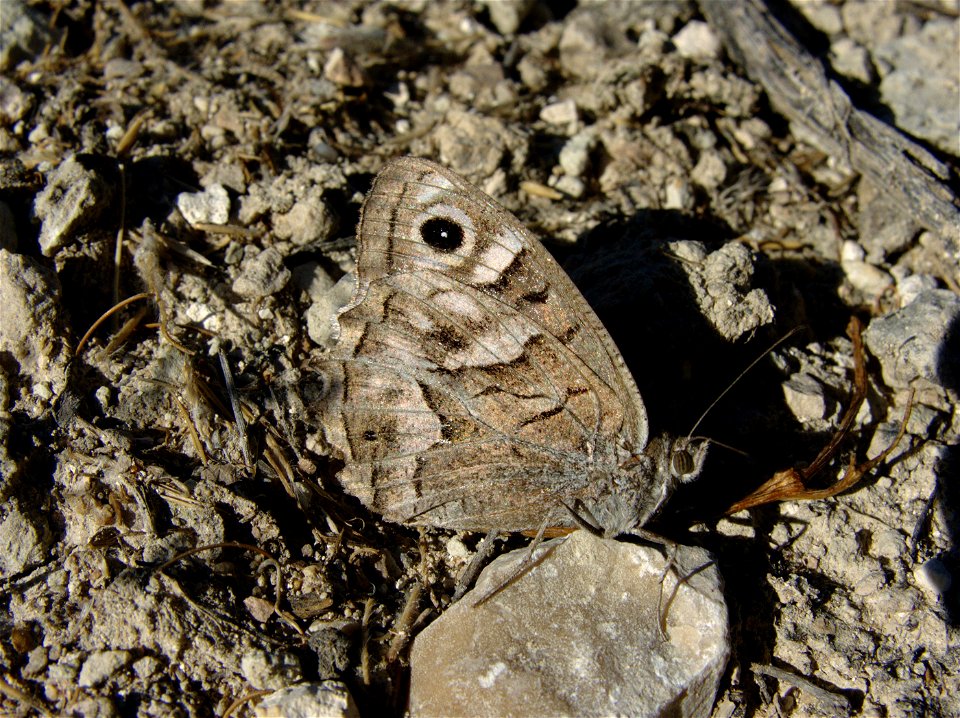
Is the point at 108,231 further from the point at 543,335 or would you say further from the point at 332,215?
the point at 543,335

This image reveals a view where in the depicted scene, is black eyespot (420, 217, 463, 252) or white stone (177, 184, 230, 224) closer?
black eyespot (420, 217, 463, 252)

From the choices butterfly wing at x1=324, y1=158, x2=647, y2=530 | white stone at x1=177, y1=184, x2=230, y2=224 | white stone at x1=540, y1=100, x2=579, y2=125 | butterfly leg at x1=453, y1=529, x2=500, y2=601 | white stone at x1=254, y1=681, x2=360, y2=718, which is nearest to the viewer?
white stone at x1=254, y1=681, x2=360, y2=718

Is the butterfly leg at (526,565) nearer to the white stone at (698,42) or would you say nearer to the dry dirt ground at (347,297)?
the dry dirt ground at (347,297)

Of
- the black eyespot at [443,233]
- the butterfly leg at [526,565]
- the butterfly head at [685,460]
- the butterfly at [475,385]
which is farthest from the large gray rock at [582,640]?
the black eyespot at [443,233]

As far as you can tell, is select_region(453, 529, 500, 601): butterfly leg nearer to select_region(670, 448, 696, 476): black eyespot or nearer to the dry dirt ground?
the dry dirt ground

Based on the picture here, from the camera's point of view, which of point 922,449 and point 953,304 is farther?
point 953,304

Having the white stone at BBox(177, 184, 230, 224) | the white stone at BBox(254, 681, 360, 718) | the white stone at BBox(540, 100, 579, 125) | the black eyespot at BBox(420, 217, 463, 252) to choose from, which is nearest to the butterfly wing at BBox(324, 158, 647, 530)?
the black eyespot at BBox(420, 217, 463, 252)

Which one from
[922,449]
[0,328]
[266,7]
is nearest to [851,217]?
[922,449]

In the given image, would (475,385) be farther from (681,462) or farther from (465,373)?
(681,462)
